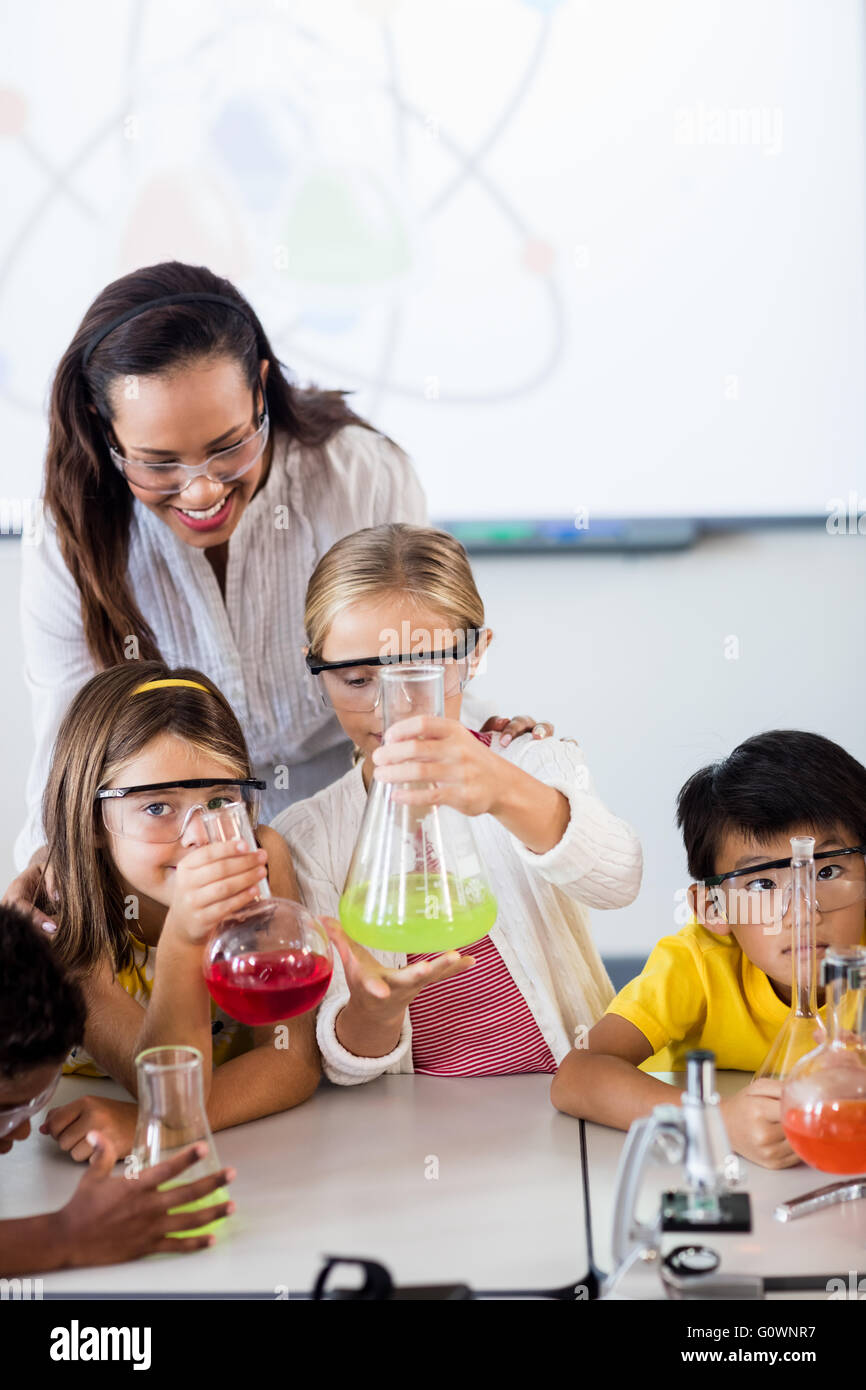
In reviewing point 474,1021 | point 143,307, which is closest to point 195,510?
point 143,307

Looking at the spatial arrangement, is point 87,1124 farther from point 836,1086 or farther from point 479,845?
point 836,1086

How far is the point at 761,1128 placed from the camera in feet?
4.14

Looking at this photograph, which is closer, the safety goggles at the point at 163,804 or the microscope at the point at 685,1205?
the microscope at the point at 685,1205

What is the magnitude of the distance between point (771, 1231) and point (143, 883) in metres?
0.79

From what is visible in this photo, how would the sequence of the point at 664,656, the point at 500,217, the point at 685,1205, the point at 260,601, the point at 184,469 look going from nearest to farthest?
1. the point at 685,1205
2. the point at 184,469
3. the point at 260,601
4. the point at 500,217
5. the point at 664,656

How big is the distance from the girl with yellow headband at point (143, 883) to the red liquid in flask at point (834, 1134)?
579 millimetres

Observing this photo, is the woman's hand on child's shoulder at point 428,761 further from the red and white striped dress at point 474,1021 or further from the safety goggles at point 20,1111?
the red and white striped dress at point 474,1021

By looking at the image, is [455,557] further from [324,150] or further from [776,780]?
[324,150]

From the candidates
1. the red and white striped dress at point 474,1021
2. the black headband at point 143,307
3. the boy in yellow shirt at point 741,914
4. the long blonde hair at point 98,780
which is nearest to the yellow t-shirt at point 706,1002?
the boy in yellow shirt at point 741,914

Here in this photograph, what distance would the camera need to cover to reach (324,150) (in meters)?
2.74

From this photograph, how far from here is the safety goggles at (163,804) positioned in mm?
1517

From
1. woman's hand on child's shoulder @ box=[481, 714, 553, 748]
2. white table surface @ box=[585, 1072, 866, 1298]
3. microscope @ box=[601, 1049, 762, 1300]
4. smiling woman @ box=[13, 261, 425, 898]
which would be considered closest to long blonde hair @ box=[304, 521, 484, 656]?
woman's hand on child's shoulder @ box=[481, 714, 553, 748]
